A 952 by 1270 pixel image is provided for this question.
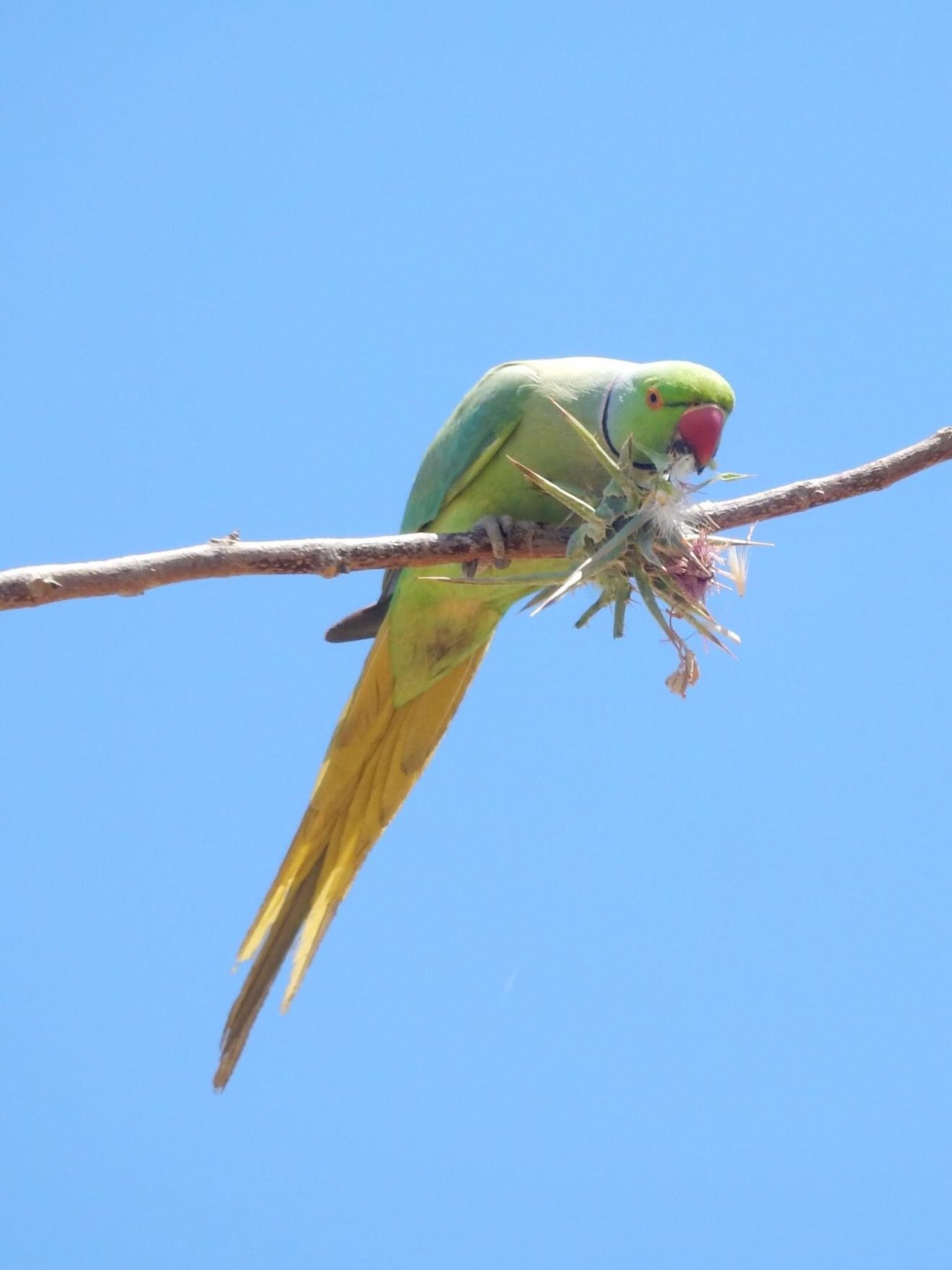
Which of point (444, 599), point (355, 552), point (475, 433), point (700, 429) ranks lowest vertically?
point (355, 552)

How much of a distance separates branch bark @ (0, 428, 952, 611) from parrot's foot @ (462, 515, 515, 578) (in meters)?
0.03

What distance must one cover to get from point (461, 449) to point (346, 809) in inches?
48.6

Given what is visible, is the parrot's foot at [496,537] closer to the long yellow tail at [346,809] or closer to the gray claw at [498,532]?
the gray claw at [498,532]

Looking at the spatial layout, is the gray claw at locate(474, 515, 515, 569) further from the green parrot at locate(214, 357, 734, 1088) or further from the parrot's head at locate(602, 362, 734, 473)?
the parrot's head at locate(602, 362, 734, 473)

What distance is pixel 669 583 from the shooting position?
10.0ft

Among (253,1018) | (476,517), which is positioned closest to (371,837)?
(253,1018)

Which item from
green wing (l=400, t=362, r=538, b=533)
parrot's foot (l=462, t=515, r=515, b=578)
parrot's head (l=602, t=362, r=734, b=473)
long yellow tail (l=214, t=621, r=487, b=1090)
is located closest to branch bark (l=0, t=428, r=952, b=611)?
parrot's foot (l=462, t=515, r=515, b=578)

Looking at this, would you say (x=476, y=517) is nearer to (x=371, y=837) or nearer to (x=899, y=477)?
(x=371, y=837)

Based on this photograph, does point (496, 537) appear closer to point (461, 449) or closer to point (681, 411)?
point (681, 411)

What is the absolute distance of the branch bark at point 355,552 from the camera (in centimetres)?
240

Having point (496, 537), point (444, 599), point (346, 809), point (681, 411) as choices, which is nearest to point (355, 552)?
point (496, 537)

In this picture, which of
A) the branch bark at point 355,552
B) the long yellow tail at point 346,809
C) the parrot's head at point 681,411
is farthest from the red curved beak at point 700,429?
the long yellow tail at point 346,809

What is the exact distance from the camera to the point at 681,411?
367 cm

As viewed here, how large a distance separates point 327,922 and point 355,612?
3.44ft
